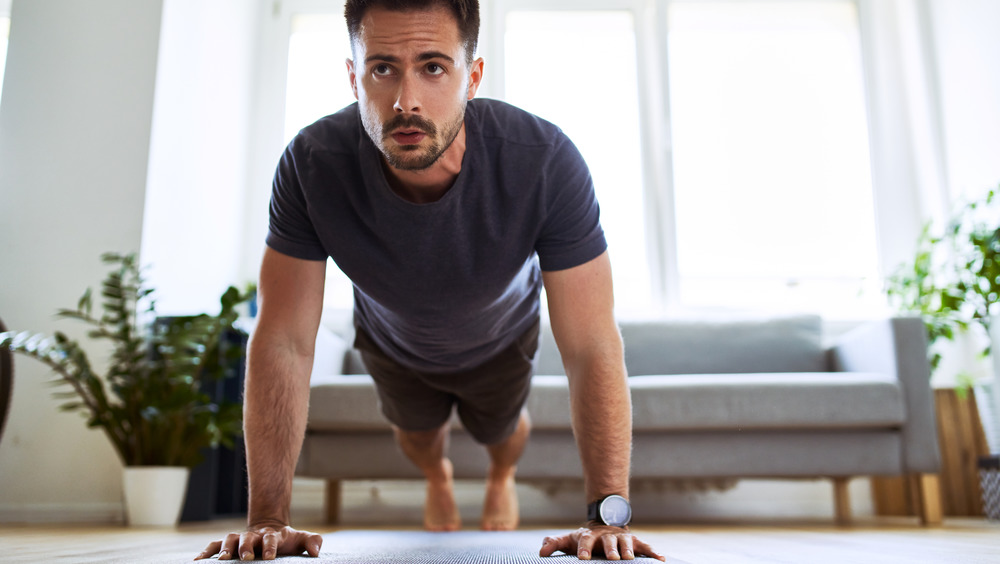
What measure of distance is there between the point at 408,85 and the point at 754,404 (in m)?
1.67

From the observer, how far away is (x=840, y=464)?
7.86 feet

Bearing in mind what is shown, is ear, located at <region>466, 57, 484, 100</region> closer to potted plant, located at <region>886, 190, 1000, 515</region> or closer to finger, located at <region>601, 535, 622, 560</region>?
finger, located at <region>601, 535, 622, 560</region>

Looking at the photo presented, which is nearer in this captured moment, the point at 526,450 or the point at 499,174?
the point at 499,174

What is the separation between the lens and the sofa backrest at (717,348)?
3092 mm

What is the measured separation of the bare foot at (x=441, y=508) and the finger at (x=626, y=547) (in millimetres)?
1210

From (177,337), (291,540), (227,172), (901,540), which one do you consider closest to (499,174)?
(291,540)

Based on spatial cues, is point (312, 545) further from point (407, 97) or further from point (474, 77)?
point (474, 77)

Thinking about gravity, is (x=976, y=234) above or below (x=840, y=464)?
above

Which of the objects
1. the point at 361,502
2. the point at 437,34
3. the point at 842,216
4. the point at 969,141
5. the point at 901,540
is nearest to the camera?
the point at 437,34

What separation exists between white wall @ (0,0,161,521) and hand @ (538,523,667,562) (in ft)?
6.93

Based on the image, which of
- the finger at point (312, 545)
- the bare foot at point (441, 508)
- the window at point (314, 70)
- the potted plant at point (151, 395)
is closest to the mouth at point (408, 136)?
the finger at point (312, 545)

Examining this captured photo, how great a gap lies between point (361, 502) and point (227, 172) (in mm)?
1627

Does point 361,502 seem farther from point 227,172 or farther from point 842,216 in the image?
point 842,216

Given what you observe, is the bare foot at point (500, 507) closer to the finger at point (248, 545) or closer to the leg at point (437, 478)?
the leg at point (437, 478)
